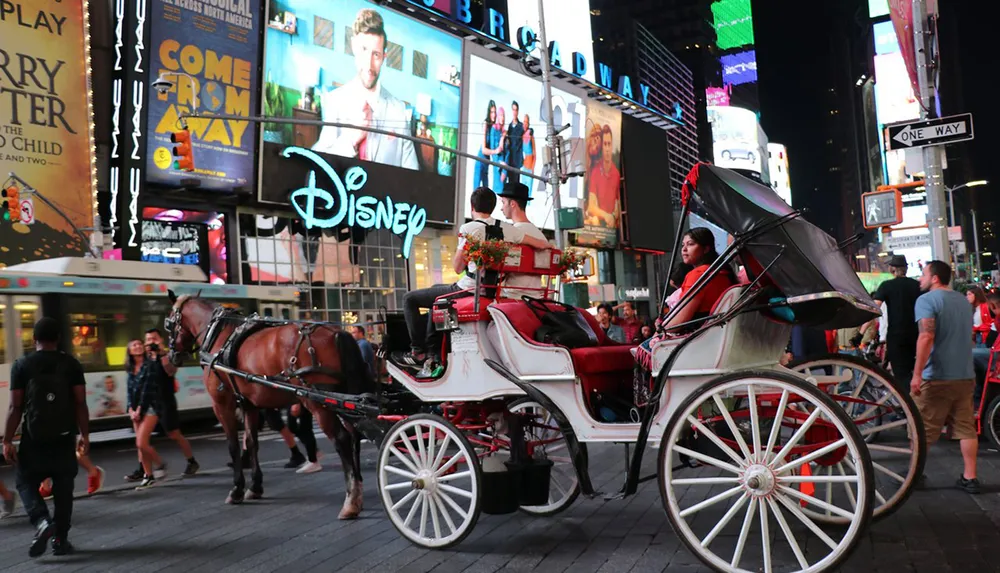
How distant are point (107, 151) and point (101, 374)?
10.2 meters

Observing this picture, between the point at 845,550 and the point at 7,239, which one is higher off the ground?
the point at 7,239

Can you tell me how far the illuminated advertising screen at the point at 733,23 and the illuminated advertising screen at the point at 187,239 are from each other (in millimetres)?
123032

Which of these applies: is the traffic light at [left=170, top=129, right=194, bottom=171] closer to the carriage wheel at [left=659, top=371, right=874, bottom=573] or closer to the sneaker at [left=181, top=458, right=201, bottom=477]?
the sneaker at [left=181, top=458, right=201, bottom=477]

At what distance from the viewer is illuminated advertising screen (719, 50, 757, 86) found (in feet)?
448

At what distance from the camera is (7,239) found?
20453 millimetres

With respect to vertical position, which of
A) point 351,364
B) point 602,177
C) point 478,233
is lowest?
point 351,364

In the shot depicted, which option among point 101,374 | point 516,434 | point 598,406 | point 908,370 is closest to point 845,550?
point 598,406

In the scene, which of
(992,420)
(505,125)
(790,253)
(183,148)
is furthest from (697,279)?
(505,125)

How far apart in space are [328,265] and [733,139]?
71.6 m

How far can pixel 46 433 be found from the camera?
661 cm

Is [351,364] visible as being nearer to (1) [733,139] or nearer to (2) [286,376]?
(2) [286,376]

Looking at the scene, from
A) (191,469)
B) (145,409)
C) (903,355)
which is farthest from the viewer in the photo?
(191,469)

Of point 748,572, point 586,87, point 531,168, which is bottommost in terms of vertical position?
point 748,572

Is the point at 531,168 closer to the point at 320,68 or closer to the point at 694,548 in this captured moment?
the point at 320,68
